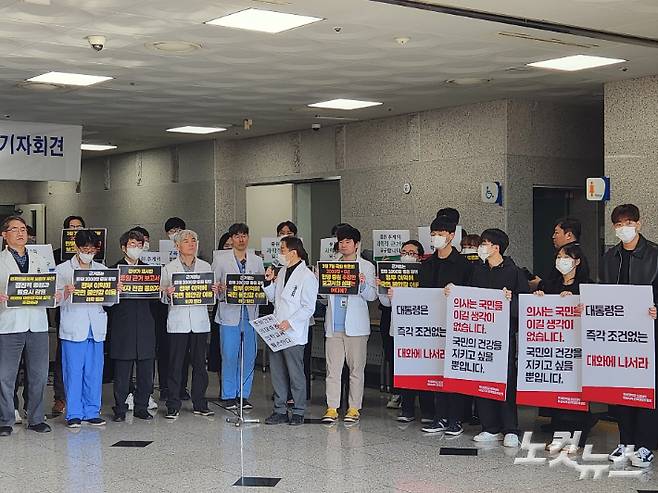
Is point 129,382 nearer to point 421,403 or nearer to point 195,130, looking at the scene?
point 421,403

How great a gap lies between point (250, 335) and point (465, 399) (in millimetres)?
1938

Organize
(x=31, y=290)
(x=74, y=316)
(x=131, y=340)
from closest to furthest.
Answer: (x=31, y=290) < (x=74, y=316) < (x=131, y=340)

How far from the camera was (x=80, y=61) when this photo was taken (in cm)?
778

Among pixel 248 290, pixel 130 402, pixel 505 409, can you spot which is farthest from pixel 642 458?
pixel 130 402

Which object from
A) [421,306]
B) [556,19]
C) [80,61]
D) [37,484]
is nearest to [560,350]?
[421,306]

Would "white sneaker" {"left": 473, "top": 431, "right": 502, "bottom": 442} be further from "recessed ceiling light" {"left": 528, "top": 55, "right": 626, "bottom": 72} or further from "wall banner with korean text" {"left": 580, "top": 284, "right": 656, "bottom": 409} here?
"recessed ceiling light" {"left": 528, "top": 55, "right": 626, "bottom": 72}

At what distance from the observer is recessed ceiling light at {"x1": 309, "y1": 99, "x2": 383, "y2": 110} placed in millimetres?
10125

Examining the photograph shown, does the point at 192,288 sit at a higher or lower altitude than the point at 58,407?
higher

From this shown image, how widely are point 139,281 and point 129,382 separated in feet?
2.99

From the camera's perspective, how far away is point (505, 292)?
6.63 meters

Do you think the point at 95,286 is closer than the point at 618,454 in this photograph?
No

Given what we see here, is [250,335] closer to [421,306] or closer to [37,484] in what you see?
[421,306]

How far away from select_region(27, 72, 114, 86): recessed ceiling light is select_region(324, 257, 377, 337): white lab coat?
2880mm

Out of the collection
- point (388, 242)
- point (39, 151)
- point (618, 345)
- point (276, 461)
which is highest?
point (39, 151)
